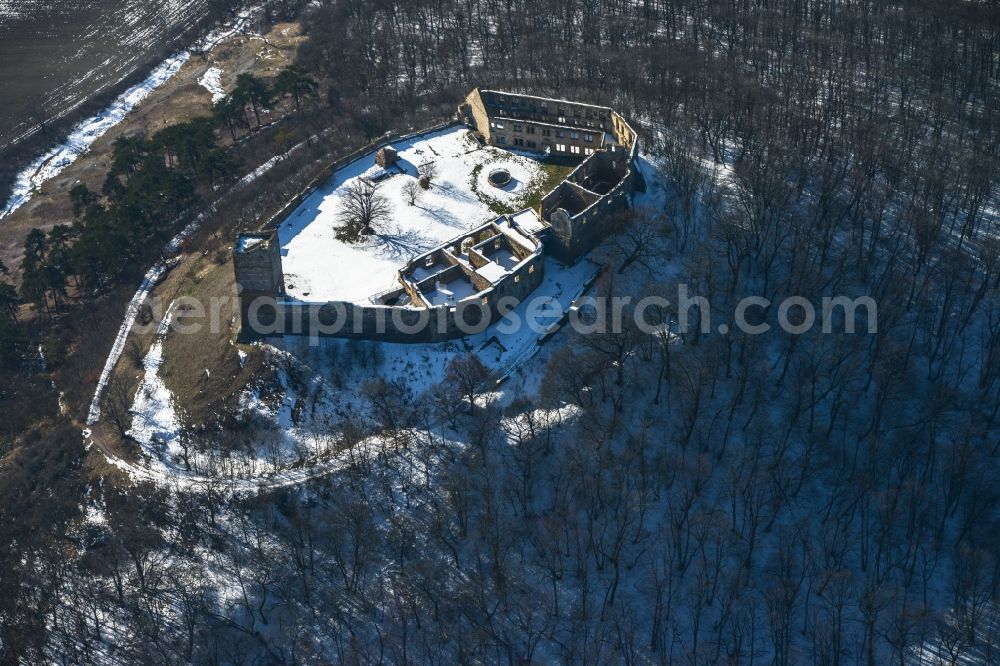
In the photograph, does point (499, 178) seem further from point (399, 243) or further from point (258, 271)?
point (258, 271)

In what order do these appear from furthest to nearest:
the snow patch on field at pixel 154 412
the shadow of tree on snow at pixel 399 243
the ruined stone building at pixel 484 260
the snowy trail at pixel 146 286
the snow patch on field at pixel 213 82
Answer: the snow patch on field at pixel 213 82 → the shadow of tree on snow at pixel 399 243 → the snowy trail at pixel 146 286 → the ruined stone building at pixel 484 260 → the snow patch on field at pixel 154 412

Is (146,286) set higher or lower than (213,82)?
lower

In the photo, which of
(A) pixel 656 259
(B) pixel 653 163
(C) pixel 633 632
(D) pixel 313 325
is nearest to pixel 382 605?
(C) pixel 633 632

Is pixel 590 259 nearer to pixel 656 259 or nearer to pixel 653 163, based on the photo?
pixel 656 259

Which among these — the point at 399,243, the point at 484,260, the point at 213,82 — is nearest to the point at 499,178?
the point at 399,243

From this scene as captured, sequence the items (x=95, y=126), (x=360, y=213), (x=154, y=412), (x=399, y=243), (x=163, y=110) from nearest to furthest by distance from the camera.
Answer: (x=154, y=412) → (x=399, y=243) → (x=360, y=213) → (x=95, y=126) → (x=163, y=110)

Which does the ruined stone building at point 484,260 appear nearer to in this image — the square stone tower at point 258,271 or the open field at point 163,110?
the square stone tower at point 258,271

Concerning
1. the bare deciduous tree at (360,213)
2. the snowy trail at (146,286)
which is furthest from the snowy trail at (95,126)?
the bare deciduous tree at (360,213)
